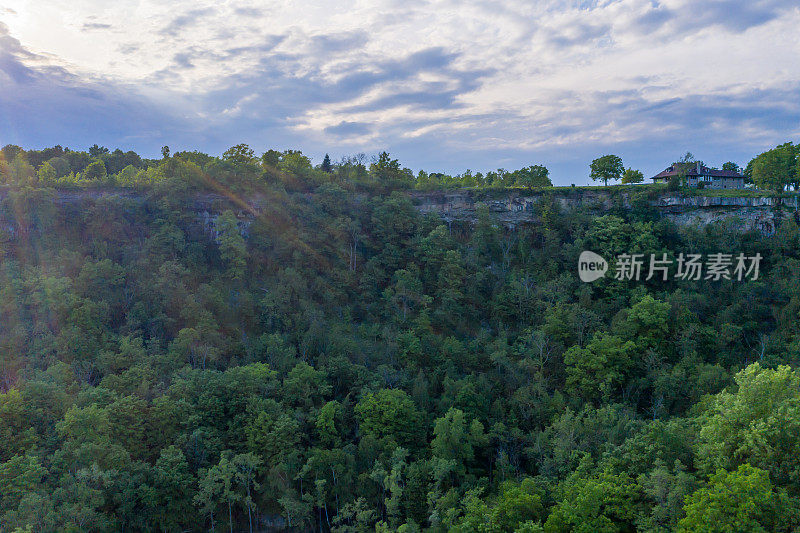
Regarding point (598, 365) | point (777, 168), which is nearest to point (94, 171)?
point (598, 365)

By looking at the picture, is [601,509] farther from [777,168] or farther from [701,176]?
[701,176]

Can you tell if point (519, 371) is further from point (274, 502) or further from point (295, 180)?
point (295, 180)

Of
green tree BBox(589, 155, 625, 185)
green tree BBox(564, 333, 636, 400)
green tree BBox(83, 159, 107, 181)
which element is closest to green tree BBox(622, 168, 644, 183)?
green tree BBox(589, 155, 625, 185)

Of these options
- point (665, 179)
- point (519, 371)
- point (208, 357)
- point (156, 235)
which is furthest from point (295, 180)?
point (665, 179)

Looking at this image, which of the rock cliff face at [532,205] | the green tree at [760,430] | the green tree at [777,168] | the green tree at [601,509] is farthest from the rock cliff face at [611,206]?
the green tree at [601,509]

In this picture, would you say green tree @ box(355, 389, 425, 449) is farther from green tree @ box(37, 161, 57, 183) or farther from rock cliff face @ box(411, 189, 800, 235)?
green tree @ box(37, 161, 57, 183)
